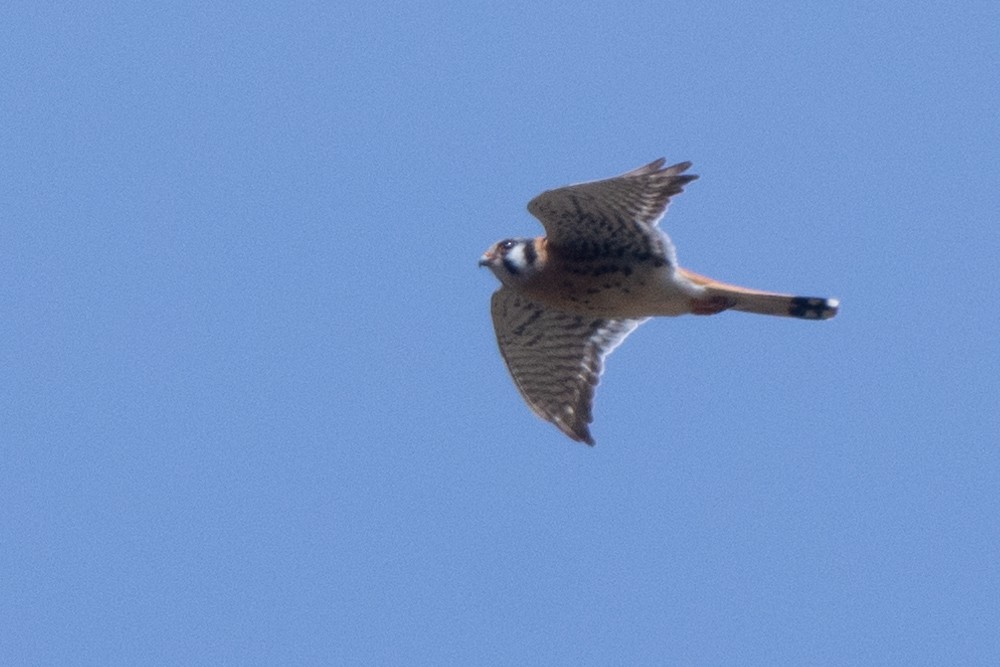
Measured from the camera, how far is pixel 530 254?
13133 mm

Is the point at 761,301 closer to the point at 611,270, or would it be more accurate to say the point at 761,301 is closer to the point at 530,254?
the point at 611,270

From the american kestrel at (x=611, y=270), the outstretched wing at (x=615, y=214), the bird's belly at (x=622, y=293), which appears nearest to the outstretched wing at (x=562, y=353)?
the american kestrel at (x=611, y=270)

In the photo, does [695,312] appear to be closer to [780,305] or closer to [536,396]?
[780,305]

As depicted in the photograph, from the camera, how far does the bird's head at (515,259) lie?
516 inches

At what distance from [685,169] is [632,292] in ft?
3.59

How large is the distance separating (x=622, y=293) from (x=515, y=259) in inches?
35.0

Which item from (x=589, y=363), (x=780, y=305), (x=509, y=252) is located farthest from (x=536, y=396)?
(x=780, y=305)

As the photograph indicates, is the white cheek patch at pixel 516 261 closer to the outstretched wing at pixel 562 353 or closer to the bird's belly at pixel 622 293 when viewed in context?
the bird's belly at pixel 622 293

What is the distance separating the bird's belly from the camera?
42.2ft

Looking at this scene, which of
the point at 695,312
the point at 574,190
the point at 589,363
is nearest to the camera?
the point at 574,190

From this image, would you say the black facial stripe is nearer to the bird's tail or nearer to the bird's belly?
the bird's belly

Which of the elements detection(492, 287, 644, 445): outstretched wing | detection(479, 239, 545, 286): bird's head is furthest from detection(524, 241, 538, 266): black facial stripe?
detection(492, 287, 644, 445): outstretched wing

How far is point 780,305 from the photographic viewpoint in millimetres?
12820

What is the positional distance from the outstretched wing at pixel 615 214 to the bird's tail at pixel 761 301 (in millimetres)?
362
